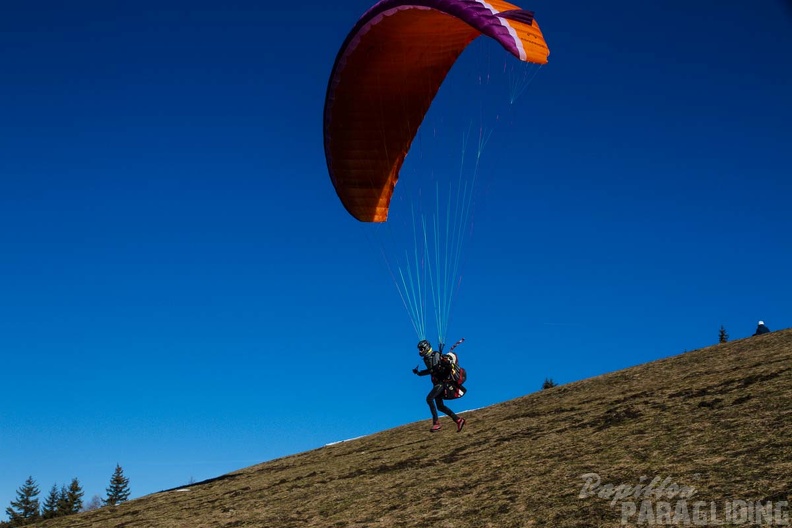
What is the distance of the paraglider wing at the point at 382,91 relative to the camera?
15.5 m

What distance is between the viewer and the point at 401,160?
18234 mm

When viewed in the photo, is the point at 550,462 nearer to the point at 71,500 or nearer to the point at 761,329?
the point at 761,329

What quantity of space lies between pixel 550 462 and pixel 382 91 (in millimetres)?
9246

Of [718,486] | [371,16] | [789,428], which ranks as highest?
[371,16]

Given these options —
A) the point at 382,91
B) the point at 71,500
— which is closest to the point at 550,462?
the point at 382,91

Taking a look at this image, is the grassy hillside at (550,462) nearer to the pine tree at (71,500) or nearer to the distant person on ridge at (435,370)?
the distant person on ridge at (435,370)

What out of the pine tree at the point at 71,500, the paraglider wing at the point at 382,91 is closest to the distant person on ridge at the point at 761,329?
the paraglider wing at the point at 382,91

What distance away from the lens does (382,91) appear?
17.0 m

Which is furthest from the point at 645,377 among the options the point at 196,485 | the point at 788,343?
the point at 196,485

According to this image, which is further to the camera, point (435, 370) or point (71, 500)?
point (71, 500)

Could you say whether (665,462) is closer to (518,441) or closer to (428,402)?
(518,441)

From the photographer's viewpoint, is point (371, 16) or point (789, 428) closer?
point (789, 428)

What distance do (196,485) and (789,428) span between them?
16.5m

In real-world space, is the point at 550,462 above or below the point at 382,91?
below
